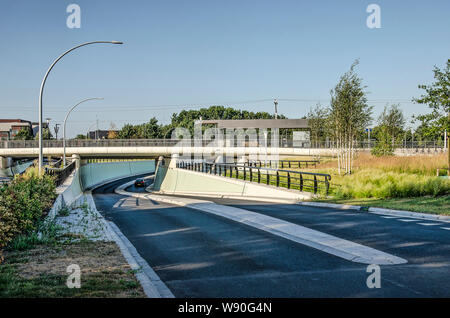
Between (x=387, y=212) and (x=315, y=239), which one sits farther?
(x=387, y=212)

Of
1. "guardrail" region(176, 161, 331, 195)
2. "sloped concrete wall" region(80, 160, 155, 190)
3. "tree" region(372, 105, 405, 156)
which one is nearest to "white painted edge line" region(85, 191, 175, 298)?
"guardrail" region(176, 161, 331, 195)

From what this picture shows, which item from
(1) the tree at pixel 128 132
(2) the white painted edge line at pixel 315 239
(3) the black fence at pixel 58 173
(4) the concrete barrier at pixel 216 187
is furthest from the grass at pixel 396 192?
(1) the tree at pixel 128 132

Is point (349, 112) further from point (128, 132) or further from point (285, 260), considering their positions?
point (128, 132)

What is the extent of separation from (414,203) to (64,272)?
555 inches

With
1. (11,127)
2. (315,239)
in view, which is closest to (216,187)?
(315,239)

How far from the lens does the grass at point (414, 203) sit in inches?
601

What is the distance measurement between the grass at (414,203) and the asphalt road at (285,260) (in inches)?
81.3

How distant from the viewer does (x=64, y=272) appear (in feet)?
25.5

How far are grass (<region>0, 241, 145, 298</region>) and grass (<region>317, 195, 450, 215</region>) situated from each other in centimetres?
1066

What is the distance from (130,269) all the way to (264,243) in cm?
373

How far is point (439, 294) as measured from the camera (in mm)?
6457

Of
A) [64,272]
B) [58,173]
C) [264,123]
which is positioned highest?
[264,123]

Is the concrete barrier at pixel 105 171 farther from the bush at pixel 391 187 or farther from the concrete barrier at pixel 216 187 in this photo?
the bush at pixel 391 187
